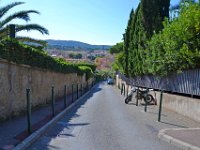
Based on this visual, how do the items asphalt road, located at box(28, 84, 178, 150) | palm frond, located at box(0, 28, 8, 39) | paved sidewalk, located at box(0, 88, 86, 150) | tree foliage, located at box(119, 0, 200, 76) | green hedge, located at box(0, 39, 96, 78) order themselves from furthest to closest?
palm frond, located at box(0, 28, 8, 39)
tree foliage, located at box(119, 0, 200, 76)
green hedge, located at box(0, 39, 96, 78)
asphalt road, located at box(28, 84, 178, 150)
paved sidewalk, located at box(0, 88, 86, 150)

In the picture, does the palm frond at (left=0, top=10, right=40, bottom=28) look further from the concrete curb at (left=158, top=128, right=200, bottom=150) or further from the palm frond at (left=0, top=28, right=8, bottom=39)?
the concrete curb at (left=158, top=128, right=200, bottom=150)

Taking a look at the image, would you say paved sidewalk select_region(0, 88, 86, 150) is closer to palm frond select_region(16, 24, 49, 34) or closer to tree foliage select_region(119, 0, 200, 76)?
tree foliage select_region(119, 0, 200, 76)

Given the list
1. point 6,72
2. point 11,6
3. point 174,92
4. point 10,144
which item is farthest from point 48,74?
point 10,144

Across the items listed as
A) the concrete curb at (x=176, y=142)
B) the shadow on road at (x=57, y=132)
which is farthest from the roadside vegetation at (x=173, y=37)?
the shadow on road at (x=57, y=132)

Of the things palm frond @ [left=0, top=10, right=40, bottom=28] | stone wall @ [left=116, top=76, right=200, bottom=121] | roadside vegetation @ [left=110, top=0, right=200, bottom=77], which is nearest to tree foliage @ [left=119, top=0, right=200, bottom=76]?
roadside vegetation @ [left=110, top=0, right=200, bottom=77]

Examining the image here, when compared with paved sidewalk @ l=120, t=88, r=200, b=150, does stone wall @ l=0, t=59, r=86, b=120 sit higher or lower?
higher

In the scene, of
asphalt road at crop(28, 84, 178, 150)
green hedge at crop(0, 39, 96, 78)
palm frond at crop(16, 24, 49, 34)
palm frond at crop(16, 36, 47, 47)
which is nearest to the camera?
asphalt road at crop(28, 84, 178, 150)

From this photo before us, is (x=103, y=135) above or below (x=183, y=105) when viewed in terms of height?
below

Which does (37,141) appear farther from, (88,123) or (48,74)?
(48,74)

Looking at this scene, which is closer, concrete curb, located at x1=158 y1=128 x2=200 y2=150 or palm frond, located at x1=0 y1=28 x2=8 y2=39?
concrete curb, located at x1=158 y1=128 x2=200 y2=150

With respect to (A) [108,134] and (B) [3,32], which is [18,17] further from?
(A) [108,134]

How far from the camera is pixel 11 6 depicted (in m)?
18.7

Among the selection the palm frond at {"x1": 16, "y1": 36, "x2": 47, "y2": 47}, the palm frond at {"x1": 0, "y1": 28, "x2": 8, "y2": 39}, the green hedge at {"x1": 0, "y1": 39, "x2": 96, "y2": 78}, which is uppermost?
the palm frond at {"x1": 0, "y1": 28, "x2": 8, "y2": 39}

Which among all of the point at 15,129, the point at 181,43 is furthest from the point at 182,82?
the point at 15,129
